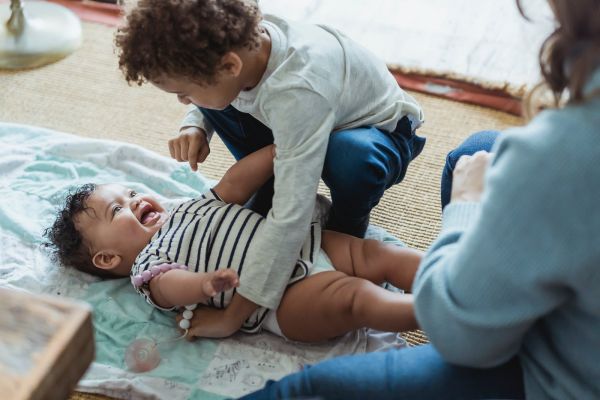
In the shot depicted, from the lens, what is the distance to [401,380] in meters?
0.88

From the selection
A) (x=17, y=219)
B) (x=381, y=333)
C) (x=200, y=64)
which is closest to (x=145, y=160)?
(x=17, y=219)

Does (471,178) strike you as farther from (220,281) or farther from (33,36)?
(33,36)

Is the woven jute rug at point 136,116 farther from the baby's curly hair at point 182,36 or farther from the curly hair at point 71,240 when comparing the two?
the baby's curly hair at point 182,36

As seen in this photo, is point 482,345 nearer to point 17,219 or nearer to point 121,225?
point 121,225

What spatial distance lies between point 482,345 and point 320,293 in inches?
15.6

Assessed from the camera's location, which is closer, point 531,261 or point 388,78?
point 531,261

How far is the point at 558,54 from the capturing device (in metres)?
0.68

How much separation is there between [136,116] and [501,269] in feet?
4.41

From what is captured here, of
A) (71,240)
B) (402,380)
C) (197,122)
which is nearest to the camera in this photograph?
(402,380)

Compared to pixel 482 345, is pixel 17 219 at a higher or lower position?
lower

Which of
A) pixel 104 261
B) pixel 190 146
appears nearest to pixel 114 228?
pixel 104 261

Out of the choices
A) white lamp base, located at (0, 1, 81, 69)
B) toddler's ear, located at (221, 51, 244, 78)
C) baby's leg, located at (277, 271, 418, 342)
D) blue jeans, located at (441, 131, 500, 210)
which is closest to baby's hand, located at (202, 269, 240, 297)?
baby's leg, located at (277, 271, 418, 342)

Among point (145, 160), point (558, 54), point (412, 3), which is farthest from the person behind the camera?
point (412, 3)

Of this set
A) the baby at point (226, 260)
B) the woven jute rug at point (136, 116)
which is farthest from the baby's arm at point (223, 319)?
the woven jute rug at point (136, 116)
